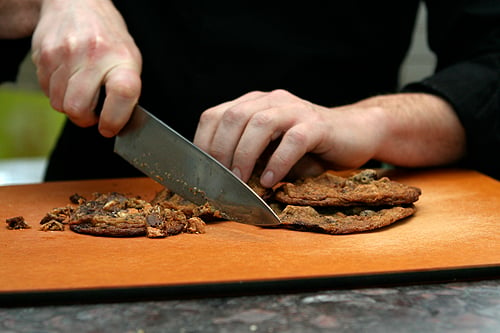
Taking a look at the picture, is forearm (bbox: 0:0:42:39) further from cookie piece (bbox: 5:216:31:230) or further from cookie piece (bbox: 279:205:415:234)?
cookie piece (bbox: 279:205:415:234)

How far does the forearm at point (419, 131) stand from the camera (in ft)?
6.04

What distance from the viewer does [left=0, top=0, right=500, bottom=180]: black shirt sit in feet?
7.09

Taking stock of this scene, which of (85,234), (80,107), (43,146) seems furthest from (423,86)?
(43,146)

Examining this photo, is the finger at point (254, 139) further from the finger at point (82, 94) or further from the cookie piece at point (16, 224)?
the cookie piece at point (16, 224)

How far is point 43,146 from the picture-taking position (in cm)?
502

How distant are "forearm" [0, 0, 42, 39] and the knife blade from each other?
22.3 inches

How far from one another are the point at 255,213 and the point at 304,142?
239mm

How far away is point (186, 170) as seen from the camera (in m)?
1.49

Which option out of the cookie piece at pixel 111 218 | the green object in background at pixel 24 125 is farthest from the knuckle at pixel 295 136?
the green object in background at pixel 24 125

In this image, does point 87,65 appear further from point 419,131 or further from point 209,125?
point 419,131

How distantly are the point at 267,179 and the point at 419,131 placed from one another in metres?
0.63

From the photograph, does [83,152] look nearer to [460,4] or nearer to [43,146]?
[460,4]

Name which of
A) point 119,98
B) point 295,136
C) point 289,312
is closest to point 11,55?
point 119,98

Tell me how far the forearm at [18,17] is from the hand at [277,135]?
0.68m
